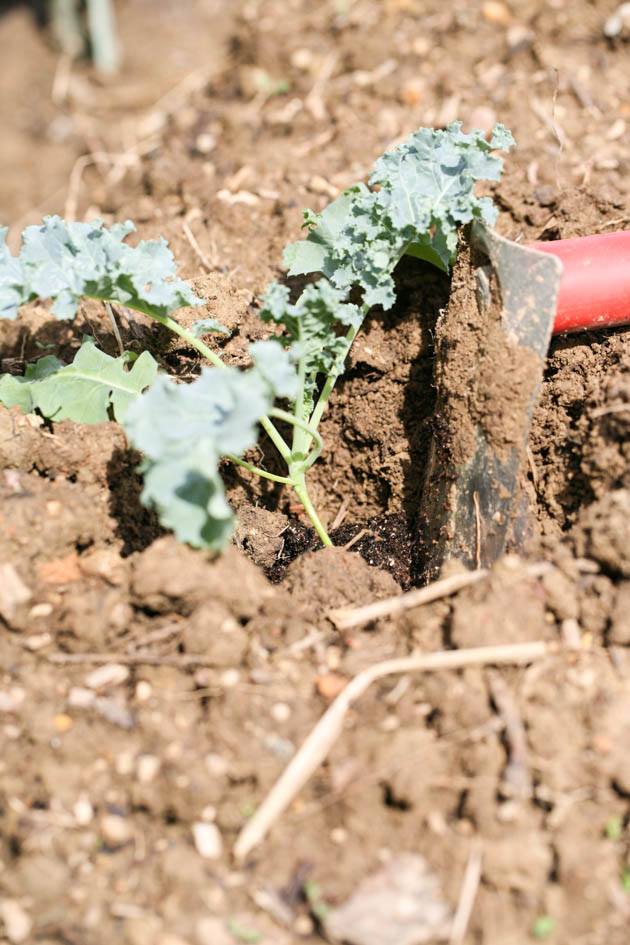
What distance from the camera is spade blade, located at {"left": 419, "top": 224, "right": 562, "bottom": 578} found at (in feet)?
8.17

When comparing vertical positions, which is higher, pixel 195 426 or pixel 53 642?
pixel 195 426

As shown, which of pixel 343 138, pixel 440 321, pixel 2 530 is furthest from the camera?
pixel 343 138

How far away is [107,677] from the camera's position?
2.16 meters

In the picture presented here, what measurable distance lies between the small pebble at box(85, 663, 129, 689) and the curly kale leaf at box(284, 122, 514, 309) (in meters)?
1.27

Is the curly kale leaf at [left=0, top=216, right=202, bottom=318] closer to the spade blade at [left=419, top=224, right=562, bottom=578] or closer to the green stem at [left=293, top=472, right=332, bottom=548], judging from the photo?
the green stem at [left=293, top=472, right=332, bottom=548]

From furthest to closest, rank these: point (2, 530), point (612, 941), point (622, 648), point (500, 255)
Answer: point (500, 255), point (2, 530), point (622, 648), point (612, 941)

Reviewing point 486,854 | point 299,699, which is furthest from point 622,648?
point 299,699

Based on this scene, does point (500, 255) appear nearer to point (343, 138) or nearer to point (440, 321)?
point (440, 321)

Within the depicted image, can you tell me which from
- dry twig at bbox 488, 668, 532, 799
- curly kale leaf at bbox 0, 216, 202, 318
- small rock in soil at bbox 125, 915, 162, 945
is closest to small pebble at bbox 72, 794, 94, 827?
small rock in soil at bbox 125, 915, 162, 945

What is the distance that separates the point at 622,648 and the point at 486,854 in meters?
0.59

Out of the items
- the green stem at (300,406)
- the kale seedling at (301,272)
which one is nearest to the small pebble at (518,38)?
the kale seedling at (301,272)

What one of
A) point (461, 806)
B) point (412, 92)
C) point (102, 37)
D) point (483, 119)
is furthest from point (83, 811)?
point (102, 37)

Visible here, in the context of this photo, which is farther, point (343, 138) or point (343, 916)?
point (343, 138)

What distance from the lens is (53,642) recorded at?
7.30 ft
